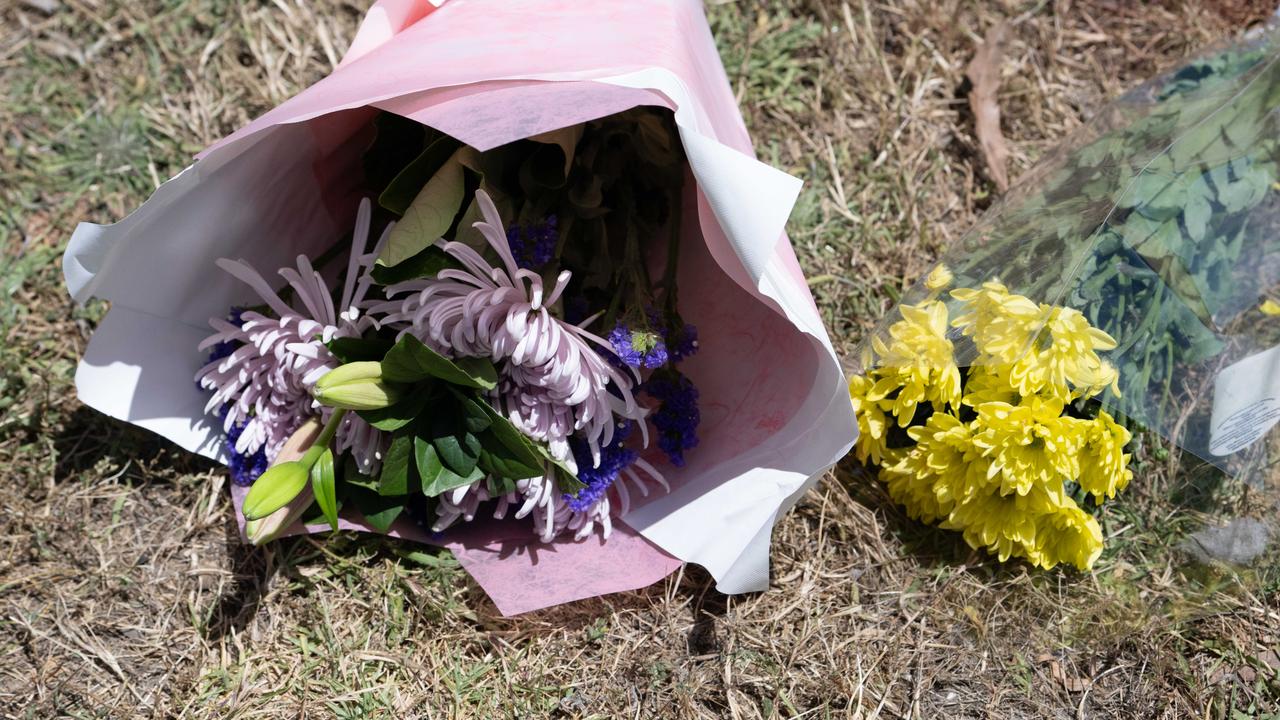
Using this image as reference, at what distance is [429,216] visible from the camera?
3.19 ft

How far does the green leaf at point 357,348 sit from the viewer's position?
1.00 metres

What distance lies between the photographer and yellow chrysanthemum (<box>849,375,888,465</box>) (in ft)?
3.77

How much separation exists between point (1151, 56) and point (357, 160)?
1.25 metres

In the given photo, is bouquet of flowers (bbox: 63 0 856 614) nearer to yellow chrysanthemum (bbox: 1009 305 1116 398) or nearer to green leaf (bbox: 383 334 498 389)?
green leaf (bbox: 383 334 498 389)

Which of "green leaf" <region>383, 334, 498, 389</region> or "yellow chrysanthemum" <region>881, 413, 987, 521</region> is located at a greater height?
"green leaf" <region>383, 334, 498, 389</region>

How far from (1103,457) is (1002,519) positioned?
13 cm

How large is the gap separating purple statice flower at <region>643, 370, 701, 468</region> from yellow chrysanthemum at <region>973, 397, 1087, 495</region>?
30 cm

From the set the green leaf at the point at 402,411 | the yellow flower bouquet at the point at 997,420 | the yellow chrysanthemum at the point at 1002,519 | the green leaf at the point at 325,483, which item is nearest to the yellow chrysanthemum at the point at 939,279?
the yellow flower bouquet at the point at 997,420

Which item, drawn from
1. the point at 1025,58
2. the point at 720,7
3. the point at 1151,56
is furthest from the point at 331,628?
the point at 1151,56

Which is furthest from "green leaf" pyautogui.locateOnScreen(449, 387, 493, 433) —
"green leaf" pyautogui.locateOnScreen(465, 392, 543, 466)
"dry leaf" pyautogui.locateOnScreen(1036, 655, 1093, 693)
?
"dry leaf" pyautogui.locateOnScreen(1036, 655, 1093, 693)

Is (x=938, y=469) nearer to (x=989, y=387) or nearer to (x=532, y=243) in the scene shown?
(x=989, y=387)

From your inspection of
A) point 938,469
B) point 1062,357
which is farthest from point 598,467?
point 1062,357

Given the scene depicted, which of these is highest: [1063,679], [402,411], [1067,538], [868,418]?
[402,411]

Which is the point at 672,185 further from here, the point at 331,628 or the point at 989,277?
the point at 331,628
